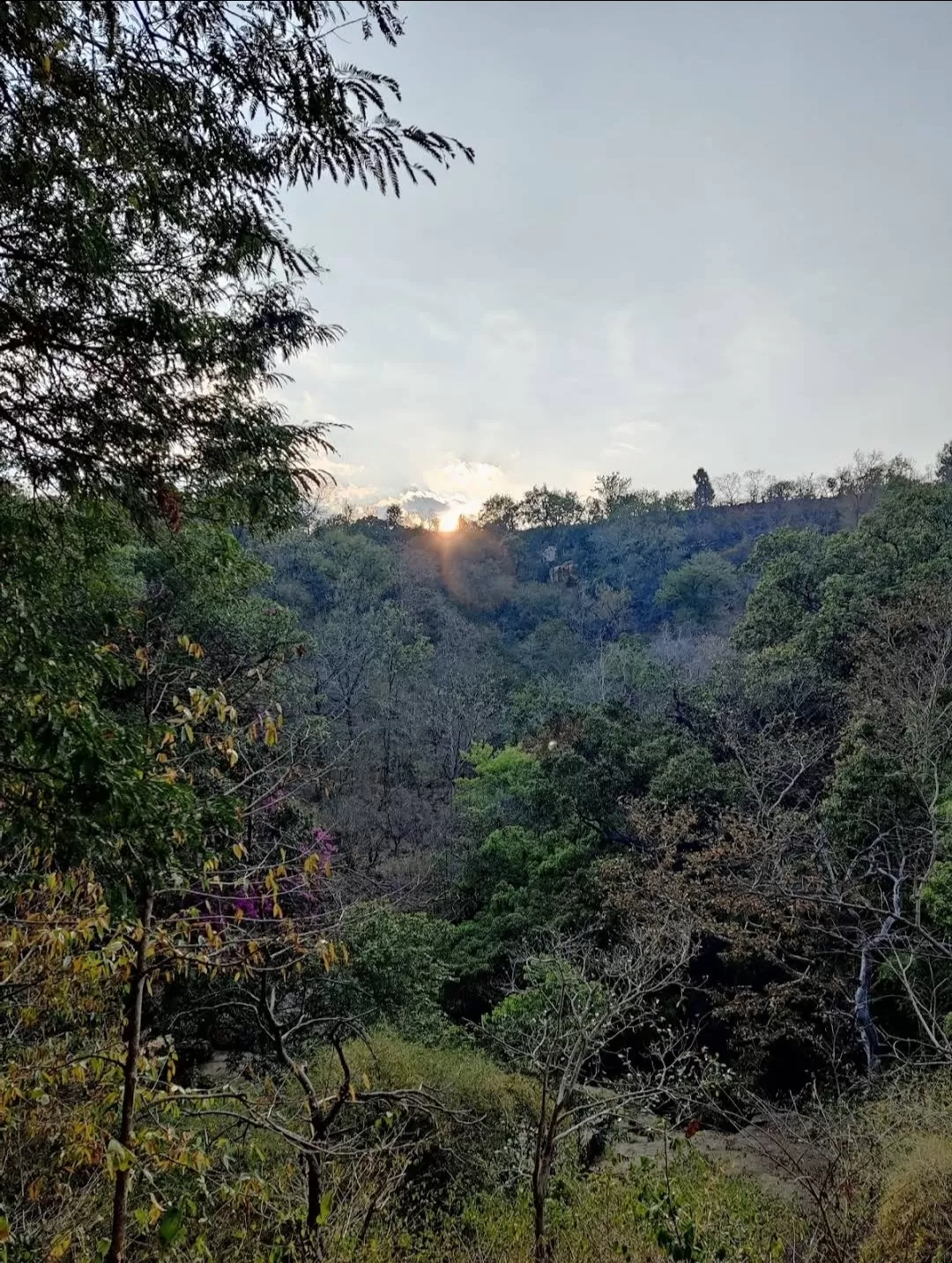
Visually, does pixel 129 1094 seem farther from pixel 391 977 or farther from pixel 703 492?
pixel 703 492

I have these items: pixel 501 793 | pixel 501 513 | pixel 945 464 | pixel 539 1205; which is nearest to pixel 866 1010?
pixel 539 1205

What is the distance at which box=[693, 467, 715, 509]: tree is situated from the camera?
37.5 metres

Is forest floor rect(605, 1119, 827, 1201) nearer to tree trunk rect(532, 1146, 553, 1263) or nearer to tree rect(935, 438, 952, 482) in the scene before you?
tree trunk rect(532, 1146, 553, 1263)

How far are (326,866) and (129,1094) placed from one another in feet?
2.88

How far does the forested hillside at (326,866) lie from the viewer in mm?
2498

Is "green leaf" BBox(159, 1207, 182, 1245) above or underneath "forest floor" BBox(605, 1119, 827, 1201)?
above

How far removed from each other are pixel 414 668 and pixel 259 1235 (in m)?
17.5

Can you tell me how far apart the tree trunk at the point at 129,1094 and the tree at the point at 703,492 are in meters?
38.2

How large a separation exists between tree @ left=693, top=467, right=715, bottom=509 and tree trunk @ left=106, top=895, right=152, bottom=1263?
38.2m

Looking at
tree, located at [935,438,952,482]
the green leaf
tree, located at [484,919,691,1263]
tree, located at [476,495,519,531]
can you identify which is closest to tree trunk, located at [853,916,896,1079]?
tree, located at [484,919,691,1263]

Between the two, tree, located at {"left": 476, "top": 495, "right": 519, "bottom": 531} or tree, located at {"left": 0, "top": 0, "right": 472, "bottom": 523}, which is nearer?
tree, located at {"left": 0, "top": 0, "right": 472, "bottom": 523}

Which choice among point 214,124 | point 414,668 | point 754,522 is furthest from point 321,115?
point 754,522

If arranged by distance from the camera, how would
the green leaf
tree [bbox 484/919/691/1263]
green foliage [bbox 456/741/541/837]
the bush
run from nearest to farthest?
the green leaf
the bush
tree [bbox 484/919/691/1263]
green foliage [bbox 456/741/541/837]

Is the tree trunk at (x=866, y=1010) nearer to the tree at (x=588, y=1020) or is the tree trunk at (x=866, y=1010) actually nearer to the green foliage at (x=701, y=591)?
the tree at (x=588, y=1020)
